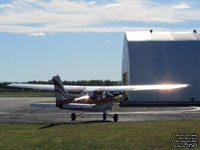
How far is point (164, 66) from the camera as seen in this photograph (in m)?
45.1

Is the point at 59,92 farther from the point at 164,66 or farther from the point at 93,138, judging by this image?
the point at 164,66

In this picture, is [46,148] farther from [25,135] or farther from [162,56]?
[162,56]

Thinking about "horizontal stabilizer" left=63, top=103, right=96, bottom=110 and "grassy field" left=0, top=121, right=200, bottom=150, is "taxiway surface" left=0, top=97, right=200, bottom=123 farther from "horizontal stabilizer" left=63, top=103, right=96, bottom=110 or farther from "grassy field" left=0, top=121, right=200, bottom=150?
"grassy field" left=0, top=121, right=200, bottom=150

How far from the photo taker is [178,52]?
45719 mm

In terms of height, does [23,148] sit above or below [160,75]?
below

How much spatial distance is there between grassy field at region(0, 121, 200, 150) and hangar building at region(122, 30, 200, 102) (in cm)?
2656

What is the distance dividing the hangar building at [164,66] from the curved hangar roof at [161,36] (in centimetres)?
31

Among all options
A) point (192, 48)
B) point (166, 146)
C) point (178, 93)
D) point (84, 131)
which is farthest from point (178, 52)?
point (166, 146)

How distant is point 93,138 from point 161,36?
3438 centimetres

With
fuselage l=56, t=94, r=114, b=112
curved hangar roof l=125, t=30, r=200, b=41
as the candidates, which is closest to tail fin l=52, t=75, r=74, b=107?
fuselage l=56, t=94, r=114, b=112

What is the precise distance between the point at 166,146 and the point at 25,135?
6.12 m

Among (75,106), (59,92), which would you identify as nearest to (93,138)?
(75,106)

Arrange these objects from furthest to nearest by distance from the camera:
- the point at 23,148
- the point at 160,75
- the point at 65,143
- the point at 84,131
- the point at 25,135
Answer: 1. the point at 160,75
2. the point at 84,131
3. the point at 25,135
4. the point at 65,143
5. the point at 23,148

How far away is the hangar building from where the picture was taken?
147ft
